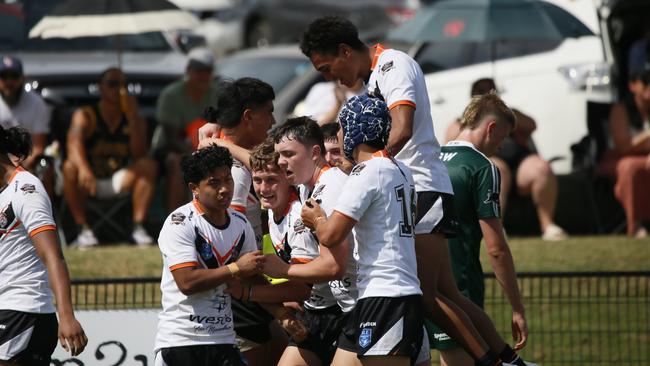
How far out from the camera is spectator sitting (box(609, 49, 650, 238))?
13992 mm

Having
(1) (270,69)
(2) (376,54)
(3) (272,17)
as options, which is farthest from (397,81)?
(3) (272,17)

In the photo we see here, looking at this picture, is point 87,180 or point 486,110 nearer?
point 486,110

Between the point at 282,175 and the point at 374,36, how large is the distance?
12179 mm

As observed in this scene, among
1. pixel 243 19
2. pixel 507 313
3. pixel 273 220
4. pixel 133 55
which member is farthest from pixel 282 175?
pixel 243 19

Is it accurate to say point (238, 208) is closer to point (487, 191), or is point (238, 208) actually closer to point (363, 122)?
point (363, 122)

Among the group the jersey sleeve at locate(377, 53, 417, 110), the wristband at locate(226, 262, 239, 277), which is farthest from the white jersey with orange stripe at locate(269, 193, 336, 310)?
the jersey sleeve at locate(377, 53, 417, 110)

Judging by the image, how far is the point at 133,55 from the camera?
15766 mm

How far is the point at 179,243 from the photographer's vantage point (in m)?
7.00

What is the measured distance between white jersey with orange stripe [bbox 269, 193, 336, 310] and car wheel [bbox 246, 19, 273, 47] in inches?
696

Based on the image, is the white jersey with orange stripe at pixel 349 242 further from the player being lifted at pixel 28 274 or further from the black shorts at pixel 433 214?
the player being lifted at pixel 28 274

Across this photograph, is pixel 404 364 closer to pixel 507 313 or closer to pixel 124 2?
pixel 507 313

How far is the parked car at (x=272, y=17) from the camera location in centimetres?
2514

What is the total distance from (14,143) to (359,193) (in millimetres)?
1957

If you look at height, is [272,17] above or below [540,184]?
below
